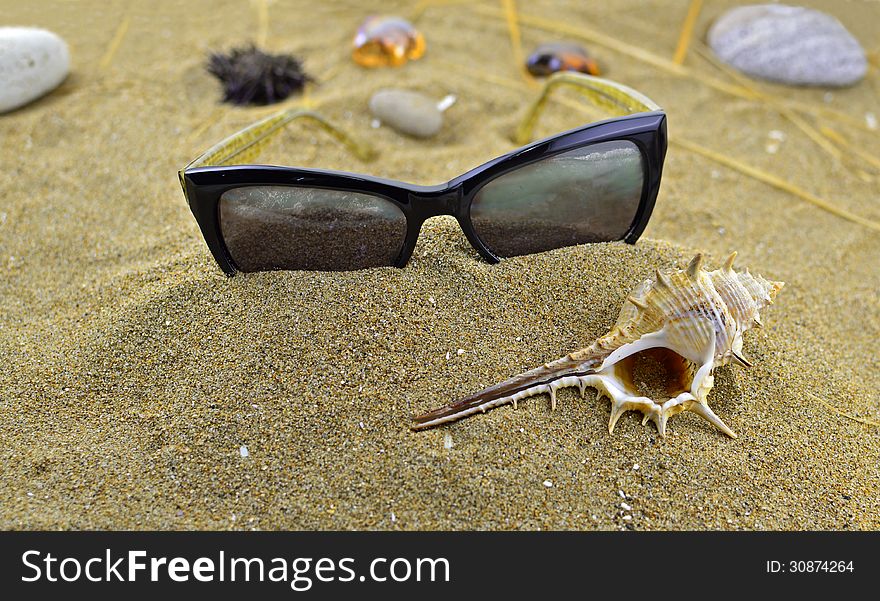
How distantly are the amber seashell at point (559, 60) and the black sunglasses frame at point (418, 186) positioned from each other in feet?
6.41

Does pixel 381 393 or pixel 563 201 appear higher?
pixel 563 201

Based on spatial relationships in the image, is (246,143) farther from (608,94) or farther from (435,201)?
(608,94)

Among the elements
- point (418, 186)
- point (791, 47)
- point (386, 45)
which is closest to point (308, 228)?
point (418, 186)

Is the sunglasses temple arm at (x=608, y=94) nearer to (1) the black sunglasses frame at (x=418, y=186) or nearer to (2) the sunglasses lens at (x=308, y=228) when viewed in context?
(1) the black sunglasses frame at (x=418, y=186)

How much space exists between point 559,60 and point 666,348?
2.37m

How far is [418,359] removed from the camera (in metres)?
1.67

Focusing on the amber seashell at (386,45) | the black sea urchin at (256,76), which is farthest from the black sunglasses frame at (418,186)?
the amber seashell at (386,45)

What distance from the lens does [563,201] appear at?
1846 millimetres

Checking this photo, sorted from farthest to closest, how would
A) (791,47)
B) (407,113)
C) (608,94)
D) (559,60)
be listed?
1. (791,47)
2. (559,60)
3. (407,113)
4. (608,94)

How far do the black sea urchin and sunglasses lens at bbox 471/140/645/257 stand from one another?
1981 mm

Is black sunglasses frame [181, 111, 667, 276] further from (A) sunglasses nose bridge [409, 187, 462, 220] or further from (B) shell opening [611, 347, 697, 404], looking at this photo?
(B) shell opening [611, 347, 697, 404]
